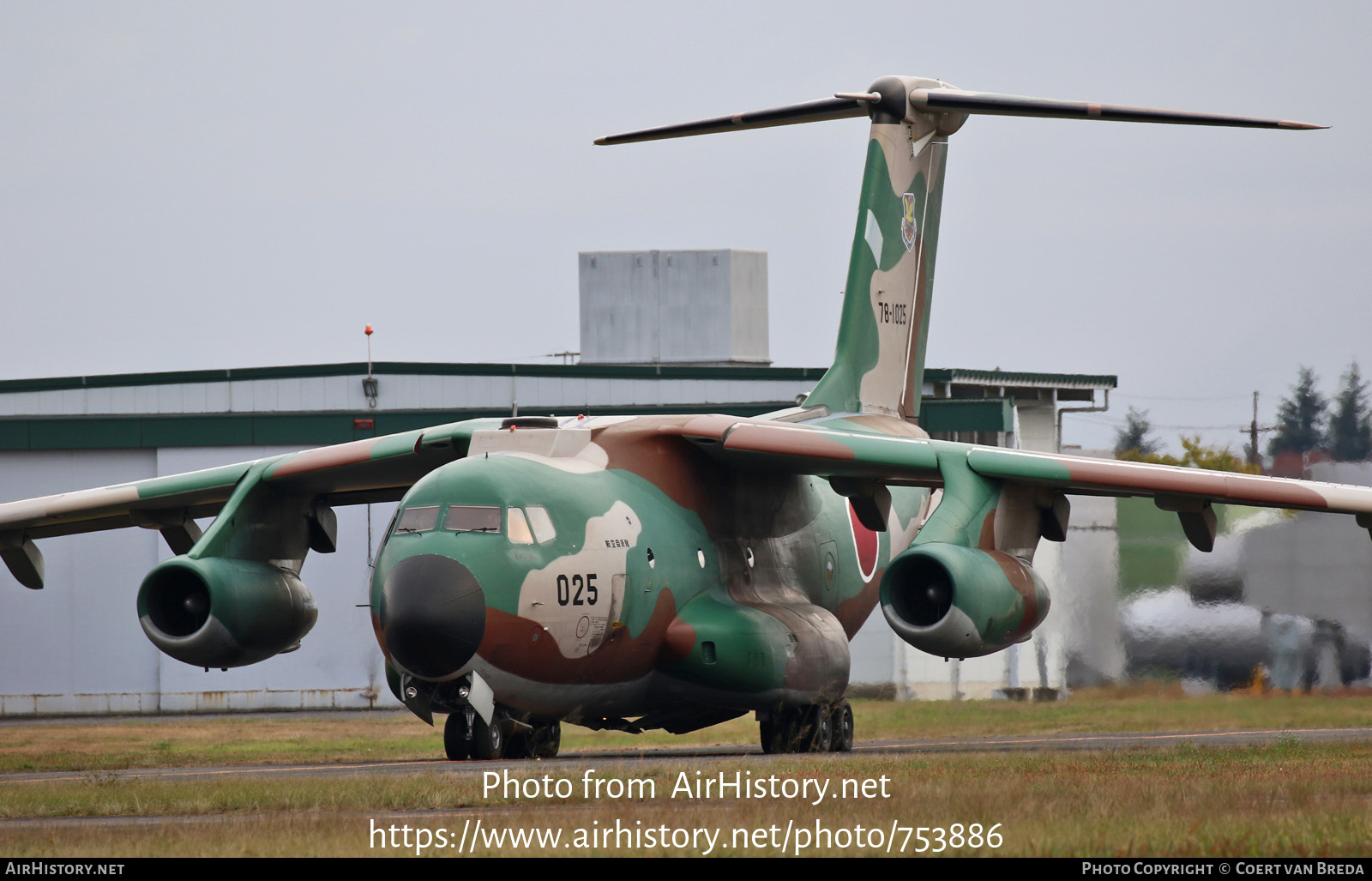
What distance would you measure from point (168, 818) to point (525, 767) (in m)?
4.12

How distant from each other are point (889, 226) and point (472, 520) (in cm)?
946

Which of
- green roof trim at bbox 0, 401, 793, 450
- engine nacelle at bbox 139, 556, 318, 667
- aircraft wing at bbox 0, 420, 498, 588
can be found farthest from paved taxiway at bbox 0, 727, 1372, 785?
green roof trim at bbox 0, 401, 793, 450

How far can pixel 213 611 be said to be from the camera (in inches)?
744

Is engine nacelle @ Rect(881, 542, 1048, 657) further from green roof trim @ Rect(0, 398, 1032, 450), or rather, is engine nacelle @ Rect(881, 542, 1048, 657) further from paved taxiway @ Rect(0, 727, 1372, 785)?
green roof trim @ Rect(0, 398, 1032, 450)

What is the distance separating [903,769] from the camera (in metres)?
14.9

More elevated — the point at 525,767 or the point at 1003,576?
the point at 1003,576

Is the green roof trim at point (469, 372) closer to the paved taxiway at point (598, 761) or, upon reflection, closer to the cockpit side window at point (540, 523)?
the paved taxiway at point (598, 761)

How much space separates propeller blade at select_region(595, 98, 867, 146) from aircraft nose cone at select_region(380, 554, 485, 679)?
28.9ft

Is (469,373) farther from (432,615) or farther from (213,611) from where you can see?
(432,615)

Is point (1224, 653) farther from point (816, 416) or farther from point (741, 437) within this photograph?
point (741, 437)

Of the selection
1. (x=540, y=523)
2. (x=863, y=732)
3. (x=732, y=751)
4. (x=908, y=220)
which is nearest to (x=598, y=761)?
(x=540, y=523)

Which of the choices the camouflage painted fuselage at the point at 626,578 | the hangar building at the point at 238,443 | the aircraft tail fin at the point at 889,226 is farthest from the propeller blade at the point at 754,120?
the hangar building at the point at 238,443

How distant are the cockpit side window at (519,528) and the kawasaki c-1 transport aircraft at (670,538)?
23 millimetres

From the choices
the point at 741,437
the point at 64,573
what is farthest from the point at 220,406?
the point at 741,437
